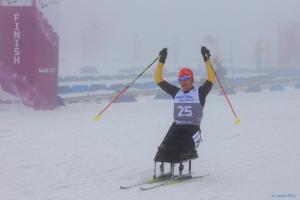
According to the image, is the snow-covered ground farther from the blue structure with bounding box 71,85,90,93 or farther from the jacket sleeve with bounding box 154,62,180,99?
the blue structure with bounding box 71,85,90,93

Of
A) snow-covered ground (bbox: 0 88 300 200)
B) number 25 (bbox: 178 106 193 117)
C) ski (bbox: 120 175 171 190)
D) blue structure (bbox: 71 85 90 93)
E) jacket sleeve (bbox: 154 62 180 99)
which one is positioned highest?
jacket sleeve (bbox: 154 62 180 99)

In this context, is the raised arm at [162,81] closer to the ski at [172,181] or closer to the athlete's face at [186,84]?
the athlete's face at [186,84]

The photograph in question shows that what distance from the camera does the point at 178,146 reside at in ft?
29.0

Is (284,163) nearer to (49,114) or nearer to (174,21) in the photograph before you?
(49,114)

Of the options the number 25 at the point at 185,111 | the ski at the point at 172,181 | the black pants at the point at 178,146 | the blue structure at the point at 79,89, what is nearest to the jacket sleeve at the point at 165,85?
the number 25 at the point at 185,111

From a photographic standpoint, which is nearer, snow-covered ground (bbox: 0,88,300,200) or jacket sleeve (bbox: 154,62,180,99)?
snow-covered ground (bbox: 0,88,300,200)

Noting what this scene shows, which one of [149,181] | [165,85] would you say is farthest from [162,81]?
[149,181]

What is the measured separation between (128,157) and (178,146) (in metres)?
2.93

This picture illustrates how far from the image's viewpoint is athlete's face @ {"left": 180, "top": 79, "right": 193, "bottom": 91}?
359 inches

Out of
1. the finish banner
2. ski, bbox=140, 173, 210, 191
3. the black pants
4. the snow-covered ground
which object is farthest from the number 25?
the finish banner

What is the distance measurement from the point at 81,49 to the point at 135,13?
37.5 m

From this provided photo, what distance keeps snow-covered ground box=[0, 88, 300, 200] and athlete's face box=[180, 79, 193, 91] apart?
66.8 inches

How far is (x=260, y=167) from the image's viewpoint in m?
10.1

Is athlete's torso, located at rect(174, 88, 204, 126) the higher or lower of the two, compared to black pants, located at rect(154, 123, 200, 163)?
higher
